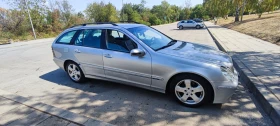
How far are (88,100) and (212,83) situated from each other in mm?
2420

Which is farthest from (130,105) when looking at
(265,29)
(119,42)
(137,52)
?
(265,29)

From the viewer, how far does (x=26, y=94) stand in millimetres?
4098

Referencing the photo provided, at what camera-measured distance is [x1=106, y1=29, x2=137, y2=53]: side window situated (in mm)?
3496

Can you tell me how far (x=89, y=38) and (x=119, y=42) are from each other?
2.90 feet

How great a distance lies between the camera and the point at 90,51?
13.0ft

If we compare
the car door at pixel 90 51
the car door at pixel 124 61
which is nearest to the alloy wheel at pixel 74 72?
the car door at pixel 90 51

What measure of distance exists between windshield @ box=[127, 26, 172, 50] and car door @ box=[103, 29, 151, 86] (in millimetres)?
242

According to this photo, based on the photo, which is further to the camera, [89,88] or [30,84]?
[30,84]

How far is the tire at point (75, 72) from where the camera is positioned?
173 inches

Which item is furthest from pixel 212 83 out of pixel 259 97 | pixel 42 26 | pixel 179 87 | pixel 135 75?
pixel 42 26

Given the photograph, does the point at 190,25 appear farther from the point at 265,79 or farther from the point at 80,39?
the point at 80,39

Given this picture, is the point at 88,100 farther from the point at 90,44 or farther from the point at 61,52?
the point at 61,52

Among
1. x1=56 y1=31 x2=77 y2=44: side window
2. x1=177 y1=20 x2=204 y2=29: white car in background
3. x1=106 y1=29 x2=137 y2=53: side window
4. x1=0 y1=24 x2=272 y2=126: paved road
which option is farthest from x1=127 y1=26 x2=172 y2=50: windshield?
x1=177 y1=20 x2=204 y2=29: white car in background

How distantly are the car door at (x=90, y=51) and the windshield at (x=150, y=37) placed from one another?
81 cm
